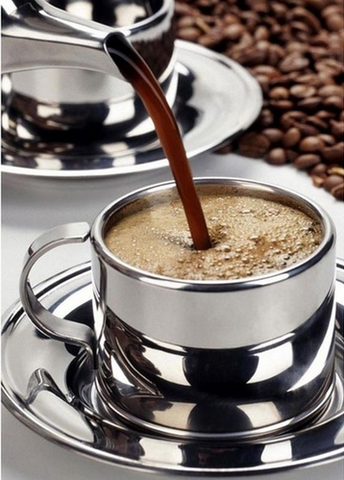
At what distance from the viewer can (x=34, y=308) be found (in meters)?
0.91

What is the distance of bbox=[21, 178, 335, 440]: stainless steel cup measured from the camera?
81 cm

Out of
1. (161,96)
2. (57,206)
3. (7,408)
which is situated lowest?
(57,206)

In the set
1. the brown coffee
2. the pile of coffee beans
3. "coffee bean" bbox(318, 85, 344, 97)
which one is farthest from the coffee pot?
"coffee bean" bbox(318, 85, 344, 97)

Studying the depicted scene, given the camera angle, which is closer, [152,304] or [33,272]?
[152,304]

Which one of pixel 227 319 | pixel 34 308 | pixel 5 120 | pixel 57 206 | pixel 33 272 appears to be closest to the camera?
pixel 227 319

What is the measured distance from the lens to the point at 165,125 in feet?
3.12

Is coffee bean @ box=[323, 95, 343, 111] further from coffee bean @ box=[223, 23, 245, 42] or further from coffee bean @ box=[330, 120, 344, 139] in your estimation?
coffee bean @ box=[223, 23, 245, 42]

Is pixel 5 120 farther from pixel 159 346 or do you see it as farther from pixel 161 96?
pixel 159 346

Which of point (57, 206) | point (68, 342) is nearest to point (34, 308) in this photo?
point (68, 342)

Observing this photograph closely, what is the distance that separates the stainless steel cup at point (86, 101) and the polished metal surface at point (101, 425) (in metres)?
0.44

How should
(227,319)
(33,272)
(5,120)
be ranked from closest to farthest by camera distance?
1. (227,319)
2. (33,272)
3. (5,120)

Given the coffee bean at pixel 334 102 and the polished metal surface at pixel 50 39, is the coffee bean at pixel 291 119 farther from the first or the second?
the polished metal surface at pixel 50 39

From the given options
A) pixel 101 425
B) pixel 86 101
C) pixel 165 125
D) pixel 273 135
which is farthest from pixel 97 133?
pixel 101 425

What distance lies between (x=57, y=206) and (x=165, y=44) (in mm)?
263
